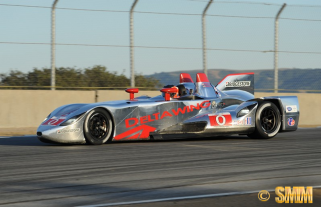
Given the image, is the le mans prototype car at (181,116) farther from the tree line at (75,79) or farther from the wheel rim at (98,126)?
the tree line at (75,79)

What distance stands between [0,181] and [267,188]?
110 inches

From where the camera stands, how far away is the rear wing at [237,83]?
443 inches

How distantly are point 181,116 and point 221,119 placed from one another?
0.84m

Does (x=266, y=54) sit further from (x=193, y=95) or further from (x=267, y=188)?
(x=267, y=188)

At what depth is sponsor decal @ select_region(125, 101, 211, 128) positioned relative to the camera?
9430 millimetres

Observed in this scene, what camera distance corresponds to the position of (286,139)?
1064 centimetres

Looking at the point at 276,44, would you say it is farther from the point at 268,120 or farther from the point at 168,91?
the point at 168,91

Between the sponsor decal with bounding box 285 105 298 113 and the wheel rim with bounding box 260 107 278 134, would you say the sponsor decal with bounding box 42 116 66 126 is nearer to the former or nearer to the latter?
the wheel rim with bounding box 260 107 278 134

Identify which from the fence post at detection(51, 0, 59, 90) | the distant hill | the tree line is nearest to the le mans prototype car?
the tree line

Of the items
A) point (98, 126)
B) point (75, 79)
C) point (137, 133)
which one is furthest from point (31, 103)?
point (137, 133)

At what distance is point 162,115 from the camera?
31.9ft

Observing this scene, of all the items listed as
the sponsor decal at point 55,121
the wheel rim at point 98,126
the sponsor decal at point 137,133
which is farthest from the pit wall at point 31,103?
the sponsor decal at point 137,133

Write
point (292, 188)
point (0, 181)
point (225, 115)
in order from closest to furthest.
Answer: point (292, 188), point (0, 181), point (225, 115)

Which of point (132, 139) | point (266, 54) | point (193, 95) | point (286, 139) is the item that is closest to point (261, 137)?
point (286, 139)
